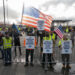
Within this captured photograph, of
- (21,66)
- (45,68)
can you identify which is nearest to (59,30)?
(45,68)

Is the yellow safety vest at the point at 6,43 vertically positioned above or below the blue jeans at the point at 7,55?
above

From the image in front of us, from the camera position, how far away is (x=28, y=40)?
6.50 metres

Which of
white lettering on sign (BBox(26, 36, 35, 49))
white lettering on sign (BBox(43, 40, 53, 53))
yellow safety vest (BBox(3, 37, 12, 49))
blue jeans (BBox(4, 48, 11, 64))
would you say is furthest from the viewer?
blue jeans (BBox(4, 48, 11, 64))

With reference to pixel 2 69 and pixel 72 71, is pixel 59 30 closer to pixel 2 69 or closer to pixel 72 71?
pixel 72 71

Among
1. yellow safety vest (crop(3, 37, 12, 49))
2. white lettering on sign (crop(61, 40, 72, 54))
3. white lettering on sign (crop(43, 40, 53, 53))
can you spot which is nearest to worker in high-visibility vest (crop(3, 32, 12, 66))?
yellow safety vest (crop(3, 37, 12, 49))

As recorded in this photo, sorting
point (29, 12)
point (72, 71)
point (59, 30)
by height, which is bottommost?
point (72, 71)

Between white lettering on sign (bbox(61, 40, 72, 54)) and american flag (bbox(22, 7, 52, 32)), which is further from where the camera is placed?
american flag (bbox(22, 7, 52, 32))

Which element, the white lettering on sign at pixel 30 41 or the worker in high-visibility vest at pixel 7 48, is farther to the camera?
the worker in high-visibility vest at pixel 7 48

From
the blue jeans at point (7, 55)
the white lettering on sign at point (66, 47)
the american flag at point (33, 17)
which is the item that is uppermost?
the american flag at point (33, 17)

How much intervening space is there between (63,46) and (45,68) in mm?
1468

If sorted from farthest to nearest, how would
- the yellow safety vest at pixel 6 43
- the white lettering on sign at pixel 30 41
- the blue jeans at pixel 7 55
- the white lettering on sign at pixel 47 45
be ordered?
the blue jeans at pixel 7 55, the yellow safety vest at pixel 6 43, the white lettering on sign at pixel 30 41, the white lettering on sign at pixel 47 45

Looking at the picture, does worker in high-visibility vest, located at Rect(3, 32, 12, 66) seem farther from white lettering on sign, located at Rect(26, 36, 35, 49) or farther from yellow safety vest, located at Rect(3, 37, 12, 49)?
white lettering on sign, located at Rect(26, 36, 35, 49)

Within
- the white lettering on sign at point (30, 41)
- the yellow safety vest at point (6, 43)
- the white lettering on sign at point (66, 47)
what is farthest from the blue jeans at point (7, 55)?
the white lettering on sign at point (66, 47)

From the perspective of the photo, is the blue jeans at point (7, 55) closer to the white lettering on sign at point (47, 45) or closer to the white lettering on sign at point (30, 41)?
the white lettering on sign at point (30, 41)
